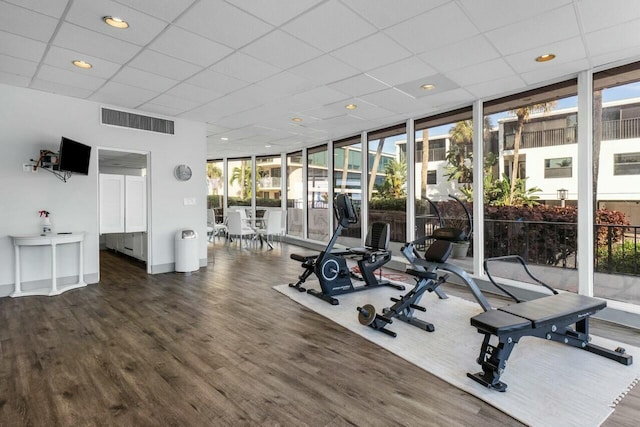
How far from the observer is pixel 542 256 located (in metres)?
4.72


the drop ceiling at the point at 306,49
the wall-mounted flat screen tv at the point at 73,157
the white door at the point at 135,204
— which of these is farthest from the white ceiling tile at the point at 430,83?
the white door at the point at 135,204

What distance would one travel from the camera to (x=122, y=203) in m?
5.68

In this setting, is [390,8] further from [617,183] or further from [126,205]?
[126,205]

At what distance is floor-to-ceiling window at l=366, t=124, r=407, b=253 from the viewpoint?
6.64m

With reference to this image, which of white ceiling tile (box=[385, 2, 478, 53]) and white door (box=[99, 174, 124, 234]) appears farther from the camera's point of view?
white door (box=[99, 174, 124, 234])

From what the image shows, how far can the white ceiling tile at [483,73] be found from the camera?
12.2 feet

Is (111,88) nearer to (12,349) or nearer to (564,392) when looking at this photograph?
(12,349)

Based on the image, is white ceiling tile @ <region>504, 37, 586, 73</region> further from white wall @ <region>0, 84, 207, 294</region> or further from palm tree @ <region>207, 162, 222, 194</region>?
palm tree @ <region>207, 162, 222, 194</region>

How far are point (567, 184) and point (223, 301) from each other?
4.62m

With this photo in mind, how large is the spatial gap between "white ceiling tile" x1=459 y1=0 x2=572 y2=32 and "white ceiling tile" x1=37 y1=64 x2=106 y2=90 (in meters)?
4.21

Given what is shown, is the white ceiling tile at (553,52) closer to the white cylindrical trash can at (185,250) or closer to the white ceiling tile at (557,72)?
the white ceiling tile at (557,72)

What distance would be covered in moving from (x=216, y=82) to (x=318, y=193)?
17.1 feet

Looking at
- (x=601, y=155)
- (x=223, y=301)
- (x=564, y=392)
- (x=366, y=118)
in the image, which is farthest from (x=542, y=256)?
(x=223, y=301)

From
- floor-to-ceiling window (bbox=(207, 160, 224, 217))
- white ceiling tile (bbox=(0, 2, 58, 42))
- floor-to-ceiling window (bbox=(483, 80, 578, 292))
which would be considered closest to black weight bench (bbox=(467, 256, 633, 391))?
floor-to-ceiling window (bbox=(483, 80, 578, 292))
